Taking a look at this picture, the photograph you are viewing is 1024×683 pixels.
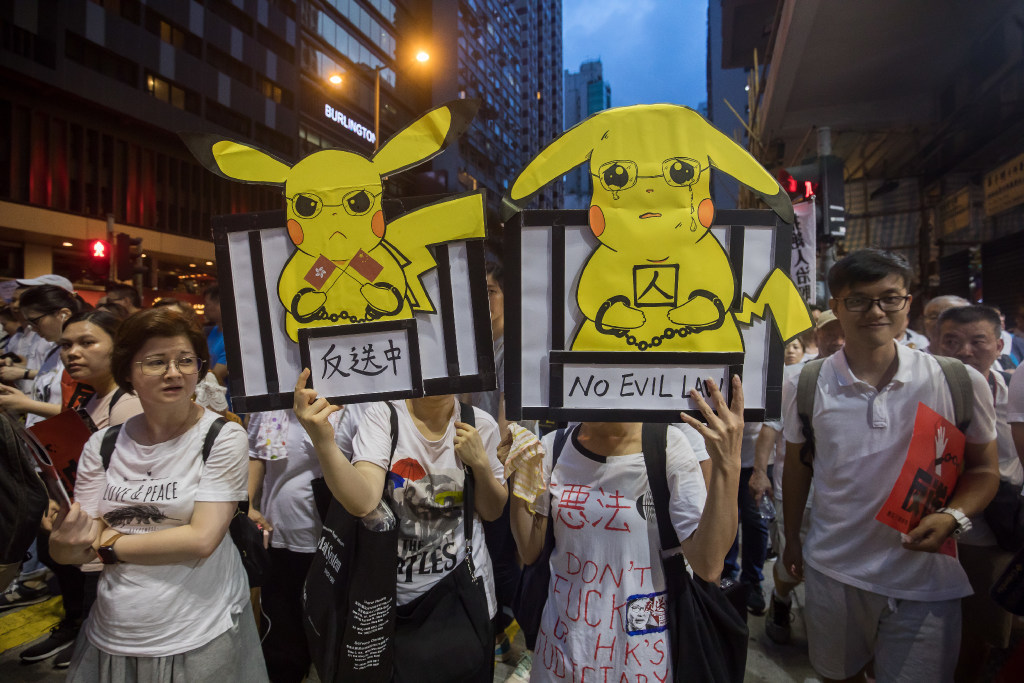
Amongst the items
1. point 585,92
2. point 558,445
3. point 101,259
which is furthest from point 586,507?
point 585,92

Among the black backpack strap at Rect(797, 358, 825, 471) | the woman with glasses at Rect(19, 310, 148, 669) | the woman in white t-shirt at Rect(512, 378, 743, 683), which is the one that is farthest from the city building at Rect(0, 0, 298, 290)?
the black backpack strap at Rect(797, 358, 825, 471)

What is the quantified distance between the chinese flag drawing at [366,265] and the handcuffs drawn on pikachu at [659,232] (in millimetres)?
456

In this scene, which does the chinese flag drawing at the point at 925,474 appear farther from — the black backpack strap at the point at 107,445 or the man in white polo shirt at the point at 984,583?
the black backpack strap at the point at 107,445

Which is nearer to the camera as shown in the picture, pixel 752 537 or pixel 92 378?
pixel 92 378

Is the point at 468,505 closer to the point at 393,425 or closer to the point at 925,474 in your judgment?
the point at 393,425

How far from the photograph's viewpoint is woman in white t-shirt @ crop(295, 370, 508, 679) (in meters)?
1.95

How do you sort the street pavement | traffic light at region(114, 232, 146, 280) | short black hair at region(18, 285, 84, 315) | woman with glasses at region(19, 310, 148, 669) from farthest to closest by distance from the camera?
traffic light at region(114, 232, 146, 280), short black hair at region(18, 285, 84, 315), the street pavement, woman with glasses at region(19, 310, 148, 669)

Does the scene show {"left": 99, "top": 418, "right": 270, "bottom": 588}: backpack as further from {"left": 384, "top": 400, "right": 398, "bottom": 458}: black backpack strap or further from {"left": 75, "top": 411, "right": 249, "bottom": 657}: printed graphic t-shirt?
{"left": 384, "top": 400, "right": 398, "bottom": 458}: black backpack strap

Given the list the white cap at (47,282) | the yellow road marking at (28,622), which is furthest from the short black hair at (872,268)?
the white cap at (47,282)

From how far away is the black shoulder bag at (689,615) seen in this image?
5.44 ft

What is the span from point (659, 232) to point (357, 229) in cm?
89

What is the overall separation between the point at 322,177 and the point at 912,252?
545 inches

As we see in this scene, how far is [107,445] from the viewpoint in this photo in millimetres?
2059

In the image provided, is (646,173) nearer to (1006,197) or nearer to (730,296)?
(730,296)
